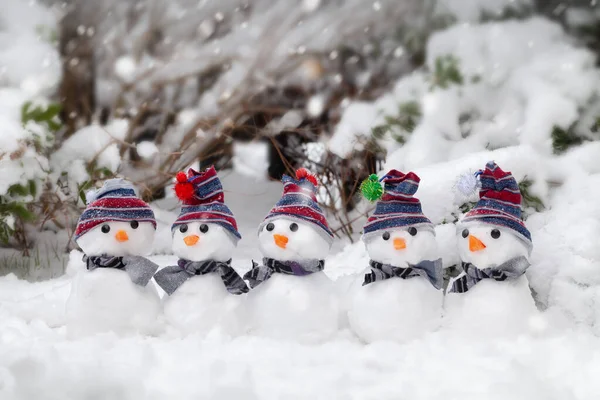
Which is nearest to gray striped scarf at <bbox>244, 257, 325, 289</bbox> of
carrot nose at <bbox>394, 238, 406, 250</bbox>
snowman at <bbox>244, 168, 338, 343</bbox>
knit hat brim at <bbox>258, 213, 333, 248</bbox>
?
snowman at <bbox>244, 168, 338, 343</bbox>

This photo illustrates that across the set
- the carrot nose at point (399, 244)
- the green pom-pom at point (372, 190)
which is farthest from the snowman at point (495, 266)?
the green pom-pom at point (372, 190)

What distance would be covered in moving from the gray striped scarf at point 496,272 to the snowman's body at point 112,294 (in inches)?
46.2

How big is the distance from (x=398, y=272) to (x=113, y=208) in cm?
109

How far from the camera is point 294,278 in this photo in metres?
2.26

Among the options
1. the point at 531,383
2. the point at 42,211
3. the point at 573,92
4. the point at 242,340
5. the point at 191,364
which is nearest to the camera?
the point at 531,383

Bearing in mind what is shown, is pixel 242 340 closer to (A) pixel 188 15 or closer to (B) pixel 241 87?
(B) pixel 241 87

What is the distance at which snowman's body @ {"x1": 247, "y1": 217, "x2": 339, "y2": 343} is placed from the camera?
2.19m

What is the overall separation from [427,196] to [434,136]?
1.50 ft

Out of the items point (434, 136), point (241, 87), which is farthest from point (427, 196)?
point (241, 87)

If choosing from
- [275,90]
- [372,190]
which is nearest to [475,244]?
[372,190]

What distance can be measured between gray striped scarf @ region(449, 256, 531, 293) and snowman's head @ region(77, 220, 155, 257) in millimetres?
1245

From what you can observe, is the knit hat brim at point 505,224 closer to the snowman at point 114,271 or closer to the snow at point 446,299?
the snow at point 446,299

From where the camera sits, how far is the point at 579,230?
2371 mm

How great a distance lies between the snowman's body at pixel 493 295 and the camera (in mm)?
2141
